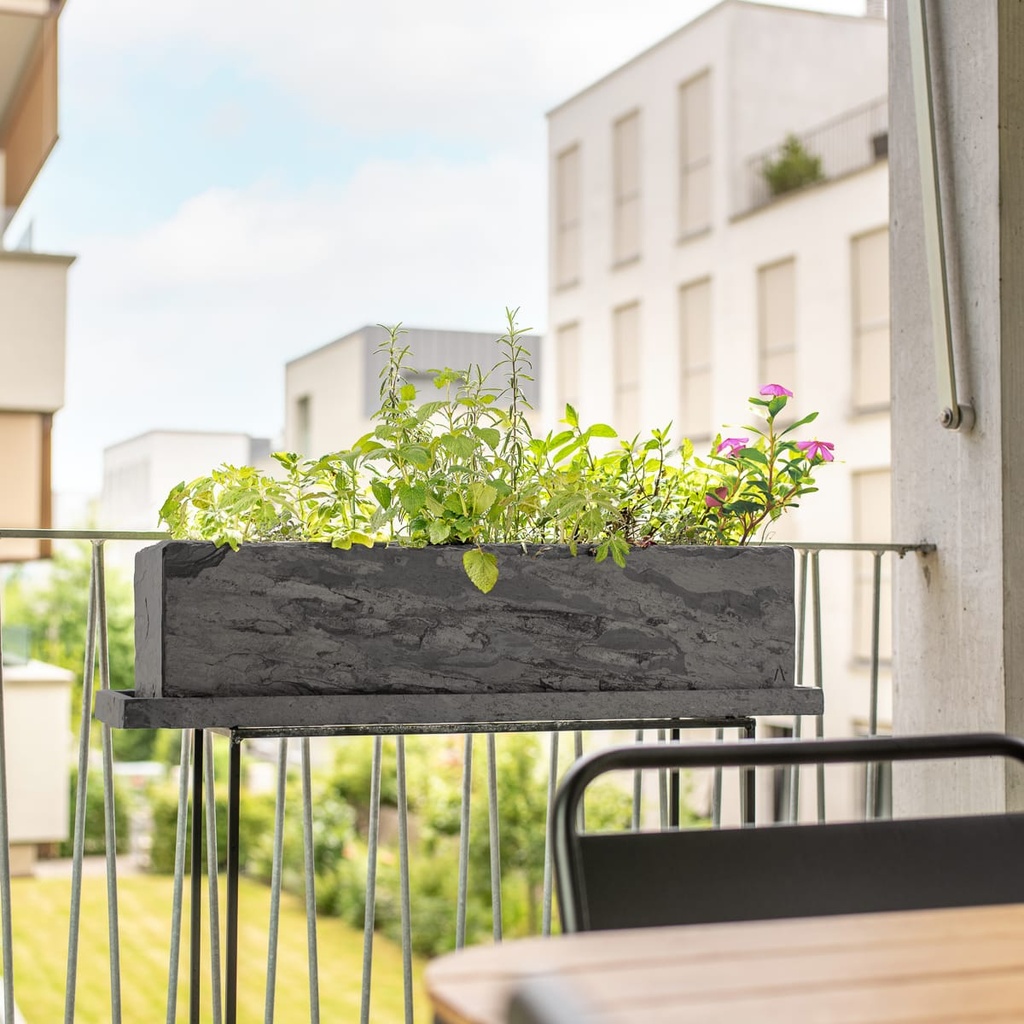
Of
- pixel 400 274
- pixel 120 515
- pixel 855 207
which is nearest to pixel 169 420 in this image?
pixel 400 274

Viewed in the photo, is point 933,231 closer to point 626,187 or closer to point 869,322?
point 869,322

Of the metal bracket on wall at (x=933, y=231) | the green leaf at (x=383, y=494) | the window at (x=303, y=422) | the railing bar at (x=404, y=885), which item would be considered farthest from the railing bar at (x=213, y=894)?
the window at (x=303, y=422)

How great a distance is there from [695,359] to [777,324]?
1.57 metres

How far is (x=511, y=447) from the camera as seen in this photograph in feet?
6.30

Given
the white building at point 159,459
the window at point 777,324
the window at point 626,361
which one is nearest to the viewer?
the white building at point 159,459

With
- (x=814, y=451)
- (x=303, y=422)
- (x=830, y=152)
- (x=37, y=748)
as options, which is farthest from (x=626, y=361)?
(x=814, y=451)

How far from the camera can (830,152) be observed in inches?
802

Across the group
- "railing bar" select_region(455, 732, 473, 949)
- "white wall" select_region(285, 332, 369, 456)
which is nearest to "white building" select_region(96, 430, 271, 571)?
"white wall" select_region(285, 332, 369, 456)

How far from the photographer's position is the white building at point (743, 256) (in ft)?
61.6

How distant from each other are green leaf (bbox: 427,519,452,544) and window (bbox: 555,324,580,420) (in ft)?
73.2

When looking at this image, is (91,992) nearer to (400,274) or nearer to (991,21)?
(400,274)

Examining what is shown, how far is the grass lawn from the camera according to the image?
2225 centimetres

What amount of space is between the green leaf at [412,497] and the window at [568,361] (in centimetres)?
2232

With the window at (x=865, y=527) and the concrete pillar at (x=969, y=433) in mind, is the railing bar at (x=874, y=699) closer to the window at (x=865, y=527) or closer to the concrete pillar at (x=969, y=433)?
the concrete pillar at (x=969, y=433)
